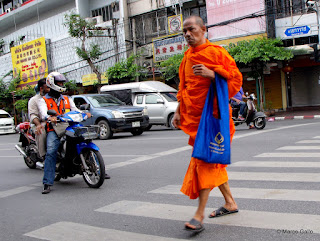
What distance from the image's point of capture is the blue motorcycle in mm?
5539

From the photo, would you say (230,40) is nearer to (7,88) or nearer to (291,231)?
(291,231)

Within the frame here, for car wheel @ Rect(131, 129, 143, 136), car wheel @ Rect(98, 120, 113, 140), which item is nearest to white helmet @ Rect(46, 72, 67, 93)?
car wheel @ Rect(98, 120, 113, 140)

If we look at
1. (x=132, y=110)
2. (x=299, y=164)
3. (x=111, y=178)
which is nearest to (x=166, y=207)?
(x=111, y=178)

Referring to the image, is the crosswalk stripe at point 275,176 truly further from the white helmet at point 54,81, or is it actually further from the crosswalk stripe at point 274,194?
Answer: the white helmet at point 54,81

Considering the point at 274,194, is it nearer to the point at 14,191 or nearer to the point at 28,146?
the point at 14,191

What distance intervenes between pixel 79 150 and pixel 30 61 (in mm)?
30438

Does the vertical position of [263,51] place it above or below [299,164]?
above

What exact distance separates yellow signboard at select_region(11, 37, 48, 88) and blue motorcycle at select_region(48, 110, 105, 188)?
27641 mm

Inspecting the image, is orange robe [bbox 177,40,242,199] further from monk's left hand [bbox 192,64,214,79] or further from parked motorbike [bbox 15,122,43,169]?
parked motorbike [bbox 15,122,43,169]

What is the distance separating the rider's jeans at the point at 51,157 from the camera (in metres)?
5.66

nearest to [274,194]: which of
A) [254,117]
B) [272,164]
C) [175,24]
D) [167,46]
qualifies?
[272,164]

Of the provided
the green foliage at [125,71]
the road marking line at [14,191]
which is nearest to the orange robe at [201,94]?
the road marking line at [14,191]

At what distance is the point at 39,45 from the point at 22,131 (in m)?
26.6

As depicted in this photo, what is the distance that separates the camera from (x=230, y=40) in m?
21.2
